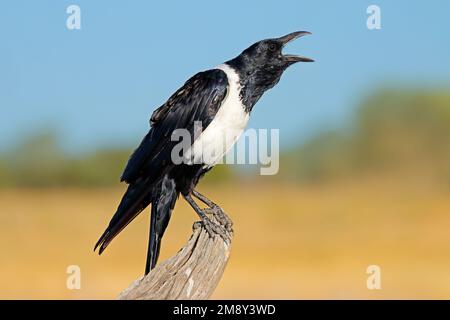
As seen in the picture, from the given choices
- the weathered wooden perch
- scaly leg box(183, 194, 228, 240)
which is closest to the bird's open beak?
scaly leg box(183, 194, 228, 240)

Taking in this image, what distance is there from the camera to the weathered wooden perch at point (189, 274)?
5.12m

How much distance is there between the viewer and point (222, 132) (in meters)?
6.39

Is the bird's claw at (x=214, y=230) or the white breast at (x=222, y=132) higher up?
the white breast at (x=222, y=132)

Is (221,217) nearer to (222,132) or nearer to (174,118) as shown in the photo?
(222,132)

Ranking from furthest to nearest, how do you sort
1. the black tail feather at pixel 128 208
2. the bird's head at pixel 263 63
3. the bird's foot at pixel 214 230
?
the bird's head at pixel 263 63 < the black tail feather at pixel 128 208 < the bird's foot at pixel 214 230

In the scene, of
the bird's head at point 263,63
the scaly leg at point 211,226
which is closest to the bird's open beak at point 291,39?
the bird's head at point 263,63

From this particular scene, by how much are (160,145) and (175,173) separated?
0.84 ft

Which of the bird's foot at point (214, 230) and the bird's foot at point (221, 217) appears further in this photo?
the bird's foot at point (221, 217)

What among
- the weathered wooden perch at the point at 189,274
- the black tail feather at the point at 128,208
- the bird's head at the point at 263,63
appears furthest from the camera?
the bird's head at the point at 263,63

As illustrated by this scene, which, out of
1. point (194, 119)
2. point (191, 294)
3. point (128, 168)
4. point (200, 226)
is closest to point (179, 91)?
point (194, 119)

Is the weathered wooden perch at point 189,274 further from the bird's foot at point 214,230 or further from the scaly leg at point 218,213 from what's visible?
the scaly leg at point 218,213

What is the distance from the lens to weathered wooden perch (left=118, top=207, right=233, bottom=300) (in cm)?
512

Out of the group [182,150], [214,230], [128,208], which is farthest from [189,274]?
[182,150]

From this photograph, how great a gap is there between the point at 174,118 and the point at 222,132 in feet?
1.36
